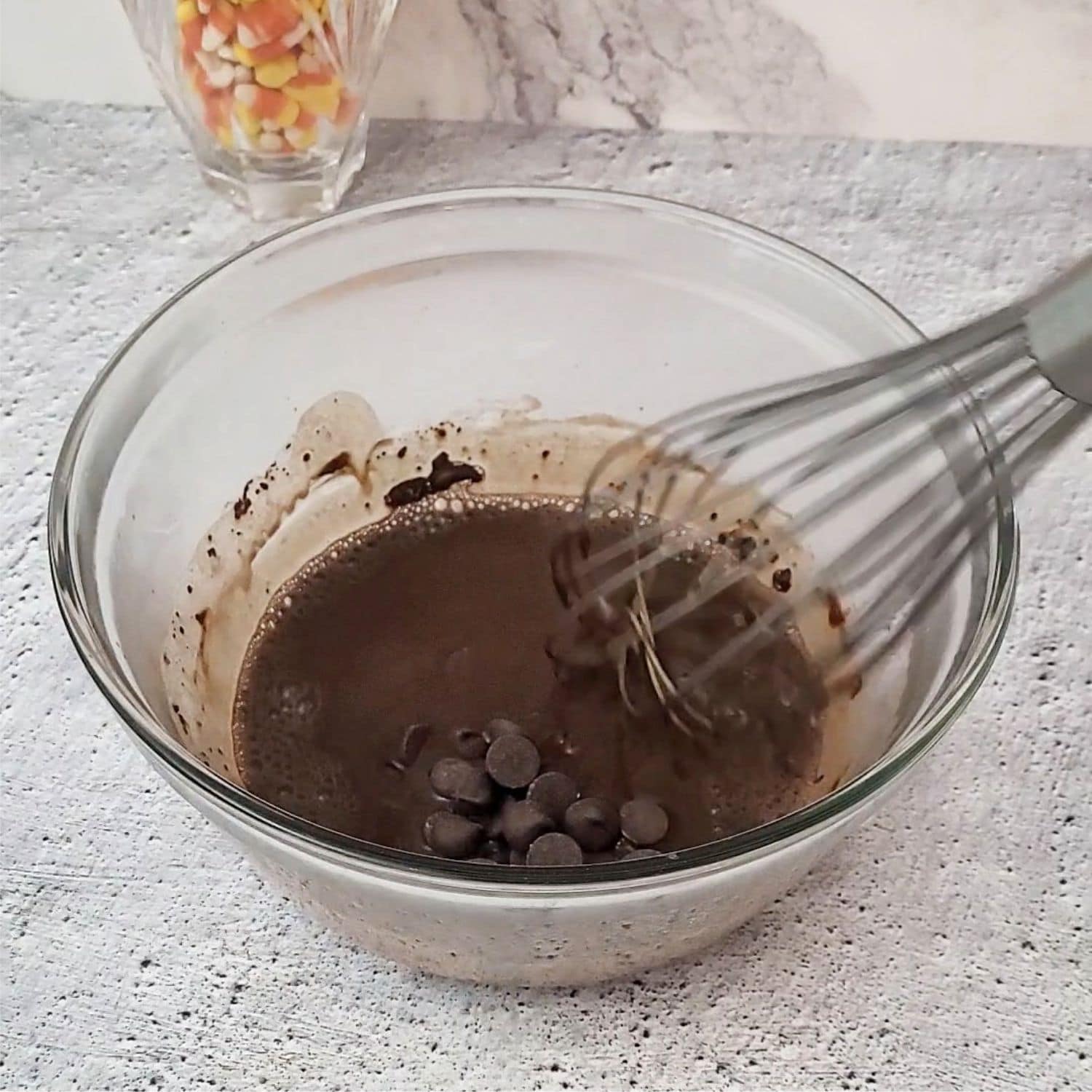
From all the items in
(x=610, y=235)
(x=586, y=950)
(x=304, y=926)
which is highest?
(x=610, y=235)

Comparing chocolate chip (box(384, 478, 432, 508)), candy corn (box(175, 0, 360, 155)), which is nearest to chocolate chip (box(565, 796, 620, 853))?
chocolate chip (box(384, 478, 432, 508))

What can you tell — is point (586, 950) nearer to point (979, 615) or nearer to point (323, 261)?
point (979, 615)

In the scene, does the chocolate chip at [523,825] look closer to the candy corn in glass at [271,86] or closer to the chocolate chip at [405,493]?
the chocolate chip at [405,493]

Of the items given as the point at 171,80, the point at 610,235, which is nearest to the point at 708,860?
the point at 610,235

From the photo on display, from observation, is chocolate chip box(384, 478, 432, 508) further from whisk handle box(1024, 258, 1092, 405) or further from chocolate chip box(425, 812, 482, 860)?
whisk handle box(1024, 258, 1092, 405)

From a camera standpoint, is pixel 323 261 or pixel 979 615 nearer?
pixel 979 615

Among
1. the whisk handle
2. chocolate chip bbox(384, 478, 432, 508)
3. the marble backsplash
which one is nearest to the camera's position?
the whisk handle

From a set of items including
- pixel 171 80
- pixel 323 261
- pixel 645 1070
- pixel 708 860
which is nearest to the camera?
pixel 708 860

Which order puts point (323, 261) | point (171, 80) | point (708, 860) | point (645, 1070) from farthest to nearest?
point (171, 80), point (323, 261), point (645, 1070), point (708, 860)
